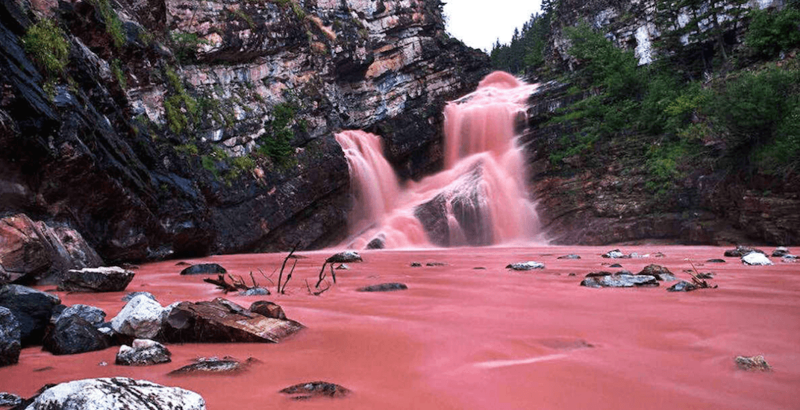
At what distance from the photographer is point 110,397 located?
1230 millimetres

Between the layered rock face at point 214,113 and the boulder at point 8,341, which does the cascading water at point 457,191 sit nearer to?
the layered rock face at point 214,113

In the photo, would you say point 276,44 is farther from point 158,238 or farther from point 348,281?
point 348,281

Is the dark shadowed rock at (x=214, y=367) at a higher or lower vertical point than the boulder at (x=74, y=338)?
lower

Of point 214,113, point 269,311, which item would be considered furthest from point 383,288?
point 214,113

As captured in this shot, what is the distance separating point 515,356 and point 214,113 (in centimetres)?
2067

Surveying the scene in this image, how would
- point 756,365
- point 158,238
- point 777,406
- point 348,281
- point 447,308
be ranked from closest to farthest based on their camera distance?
point 777,406
point 756,365
point 447,308
point 348,281
point 158,238

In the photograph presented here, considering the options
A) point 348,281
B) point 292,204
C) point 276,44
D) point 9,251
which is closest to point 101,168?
point 9,251

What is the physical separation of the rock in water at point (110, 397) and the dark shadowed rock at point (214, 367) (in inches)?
23.7

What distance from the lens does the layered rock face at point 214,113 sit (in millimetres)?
7828

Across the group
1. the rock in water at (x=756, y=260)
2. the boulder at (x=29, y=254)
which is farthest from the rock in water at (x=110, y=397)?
the rock in water at (x=756, y=260)

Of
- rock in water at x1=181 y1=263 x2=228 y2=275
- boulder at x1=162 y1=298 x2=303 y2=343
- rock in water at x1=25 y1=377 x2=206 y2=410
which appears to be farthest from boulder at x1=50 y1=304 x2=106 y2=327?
rock in water at x1=181 y1=263 x2=228 y2=275

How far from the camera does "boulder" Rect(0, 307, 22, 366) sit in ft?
6.82

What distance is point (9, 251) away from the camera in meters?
5.10

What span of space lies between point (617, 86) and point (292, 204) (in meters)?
19.2
